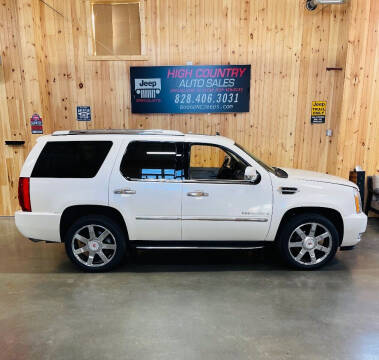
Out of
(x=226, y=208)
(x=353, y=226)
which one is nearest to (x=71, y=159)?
(x=226, y=208)

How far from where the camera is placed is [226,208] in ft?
12.0

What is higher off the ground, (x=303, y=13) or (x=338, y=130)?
(x=303, y=13)

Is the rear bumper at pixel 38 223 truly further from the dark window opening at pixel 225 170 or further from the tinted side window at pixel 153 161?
the dark window opening at pixel 225 170

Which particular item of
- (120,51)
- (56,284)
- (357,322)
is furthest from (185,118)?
(357,322)

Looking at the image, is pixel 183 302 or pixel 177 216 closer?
pixel 183 302

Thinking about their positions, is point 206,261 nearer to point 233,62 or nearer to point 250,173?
point 250,173

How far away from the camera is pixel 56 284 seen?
3.57 metres

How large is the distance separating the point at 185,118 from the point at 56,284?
385 cm

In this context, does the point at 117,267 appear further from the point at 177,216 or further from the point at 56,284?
the point at 177,216

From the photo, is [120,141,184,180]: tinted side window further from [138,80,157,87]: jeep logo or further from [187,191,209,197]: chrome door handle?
[138,80,157,87]: jeep logo

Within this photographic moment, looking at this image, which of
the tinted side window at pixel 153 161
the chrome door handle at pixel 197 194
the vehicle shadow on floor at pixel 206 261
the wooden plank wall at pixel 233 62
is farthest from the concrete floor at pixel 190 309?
the wooden plank wall at pixel 233 62

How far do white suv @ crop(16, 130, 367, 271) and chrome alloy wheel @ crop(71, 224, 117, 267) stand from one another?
0.5 inches

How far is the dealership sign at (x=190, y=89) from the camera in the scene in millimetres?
5840

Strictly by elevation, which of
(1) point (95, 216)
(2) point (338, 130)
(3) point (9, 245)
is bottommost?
(3) point (9, 245)
